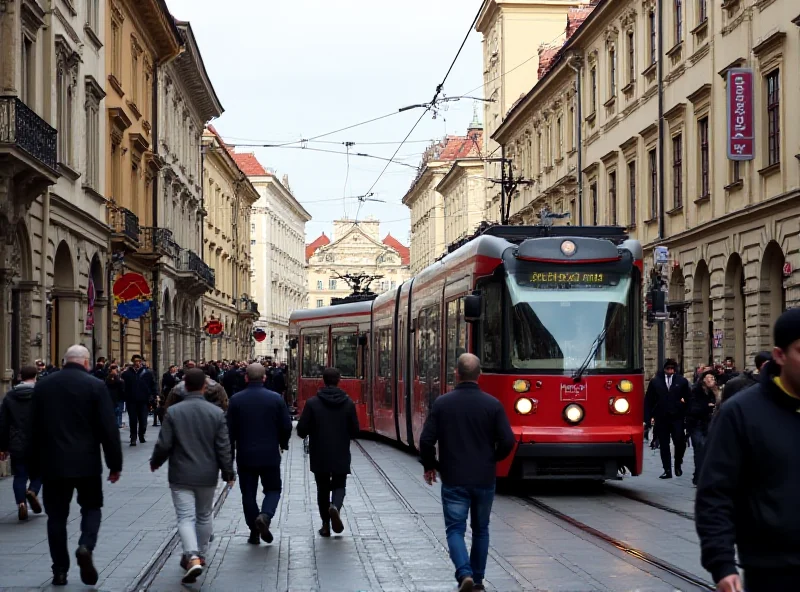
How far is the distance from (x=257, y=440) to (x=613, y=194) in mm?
31259

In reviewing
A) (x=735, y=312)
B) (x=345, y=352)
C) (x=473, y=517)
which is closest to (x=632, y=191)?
(x=735, y=312)

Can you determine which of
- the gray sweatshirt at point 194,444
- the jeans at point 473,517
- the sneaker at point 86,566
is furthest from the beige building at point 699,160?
the sneaker at point 86,566

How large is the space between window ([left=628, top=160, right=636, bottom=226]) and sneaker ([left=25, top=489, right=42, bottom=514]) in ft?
89.1

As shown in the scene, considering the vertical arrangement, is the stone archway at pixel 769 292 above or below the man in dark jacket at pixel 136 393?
above

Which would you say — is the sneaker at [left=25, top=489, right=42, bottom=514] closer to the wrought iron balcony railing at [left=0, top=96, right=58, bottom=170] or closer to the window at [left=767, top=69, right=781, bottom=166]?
the wrought iron balcony railing at [left=0, top=96, right=58, bottom=170]

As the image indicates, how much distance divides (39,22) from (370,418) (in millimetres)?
9932

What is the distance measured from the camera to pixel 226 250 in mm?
74500

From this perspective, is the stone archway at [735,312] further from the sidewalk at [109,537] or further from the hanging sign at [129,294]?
the sidewalk at [109,537]

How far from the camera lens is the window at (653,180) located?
3675cm

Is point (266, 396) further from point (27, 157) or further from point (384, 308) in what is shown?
point (384, 308)

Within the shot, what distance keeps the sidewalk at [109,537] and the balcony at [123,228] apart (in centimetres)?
1647

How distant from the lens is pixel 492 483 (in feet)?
31.2

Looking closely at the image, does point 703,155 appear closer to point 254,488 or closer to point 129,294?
point 129,294

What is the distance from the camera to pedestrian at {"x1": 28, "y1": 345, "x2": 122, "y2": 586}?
10008mm
